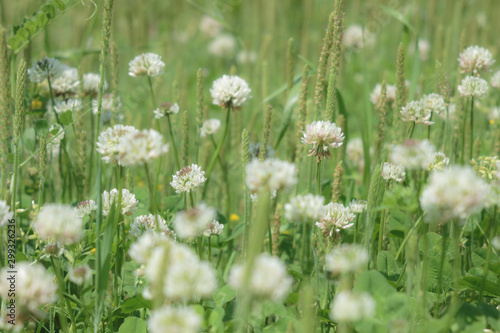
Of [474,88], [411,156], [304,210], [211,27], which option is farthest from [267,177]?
[211,27]

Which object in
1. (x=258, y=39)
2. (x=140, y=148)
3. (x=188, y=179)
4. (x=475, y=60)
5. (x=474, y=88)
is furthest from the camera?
(x=258, y=39)

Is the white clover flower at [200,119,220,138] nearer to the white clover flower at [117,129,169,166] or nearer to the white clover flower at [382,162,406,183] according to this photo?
the white clover flower at [382,162,406,183]

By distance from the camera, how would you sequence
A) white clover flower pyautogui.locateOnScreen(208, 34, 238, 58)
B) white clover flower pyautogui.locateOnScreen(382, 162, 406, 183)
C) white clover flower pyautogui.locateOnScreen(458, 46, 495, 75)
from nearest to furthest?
1. white clover flower pyautogui.locateOnScreen(382, 162, 406, 183)
2. white clover flower pyautogui.locateOnScreen(458, 46, 495, 75)
3. white clover flower pyautogui.locateOnScreen(208, 34, 238, 58)

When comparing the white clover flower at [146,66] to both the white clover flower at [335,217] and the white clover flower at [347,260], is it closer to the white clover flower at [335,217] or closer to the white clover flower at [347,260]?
the white clover flower at [335,217]

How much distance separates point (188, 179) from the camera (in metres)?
1.67

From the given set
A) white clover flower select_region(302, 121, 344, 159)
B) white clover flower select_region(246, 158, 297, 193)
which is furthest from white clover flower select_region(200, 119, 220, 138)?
white clover flower select_region(246, 158, 297, 193)

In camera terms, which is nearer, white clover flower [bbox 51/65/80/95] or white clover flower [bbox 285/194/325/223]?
white clover flower [bbox 285/194/325/223]

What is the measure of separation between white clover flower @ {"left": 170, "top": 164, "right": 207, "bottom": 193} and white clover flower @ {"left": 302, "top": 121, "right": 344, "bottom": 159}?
0.33 meters

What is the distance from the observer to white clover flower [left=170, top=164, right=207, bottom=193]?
1641mm

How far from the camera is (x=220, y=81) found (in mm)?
2168

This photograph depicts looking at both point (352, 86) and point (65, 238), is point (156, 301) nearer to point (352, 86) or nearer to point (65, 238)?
point (65, 238)

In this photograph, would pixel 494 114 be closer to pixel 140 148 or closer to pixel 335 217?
pixel 335 217

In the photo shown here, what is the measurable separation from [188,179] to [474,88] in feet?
3.69

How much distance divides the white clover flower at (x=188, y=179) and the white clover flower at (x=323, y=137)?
0.33m
